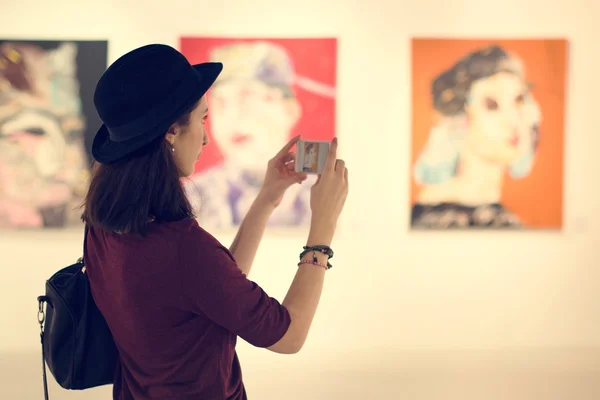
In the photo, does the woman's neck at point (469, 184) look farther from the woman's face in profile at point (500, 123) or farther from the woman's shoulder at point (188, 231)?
the woman's shoulder at point (188, 231)

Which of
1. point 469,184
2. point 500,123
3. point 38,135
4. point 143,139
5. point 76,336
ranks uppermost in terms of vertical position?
point 500,123

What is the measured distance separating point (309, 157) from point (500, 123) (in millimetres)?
1740

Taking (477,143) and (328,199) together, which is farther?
(477,143)

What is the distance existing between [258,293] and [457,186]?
7.23 feet

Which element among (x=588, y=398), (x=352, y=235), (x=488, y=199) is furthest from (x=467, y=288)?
(x=588, y=398)

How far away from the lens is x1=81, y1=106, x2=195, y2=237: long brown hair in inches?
43.8

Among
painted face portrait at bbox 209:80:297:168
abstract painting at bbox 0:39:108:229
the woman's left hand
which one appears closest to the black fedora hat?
the woman's left hand

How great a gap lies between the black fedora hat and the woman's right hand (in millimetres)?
379

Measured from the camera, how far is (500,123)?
3.12m

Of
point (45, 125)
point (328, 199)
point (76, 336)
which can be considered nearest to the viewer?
point (76, 336)

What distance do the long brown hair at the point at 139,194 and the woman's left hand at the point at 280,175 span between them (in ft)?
1.92

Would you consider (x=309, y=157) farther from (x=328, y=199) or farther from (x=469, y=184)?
(x=469, y=184)

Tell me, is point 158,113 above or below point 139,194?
above

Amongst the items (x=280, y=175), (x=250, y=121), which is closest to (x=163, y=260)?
(x=280, y=175)
